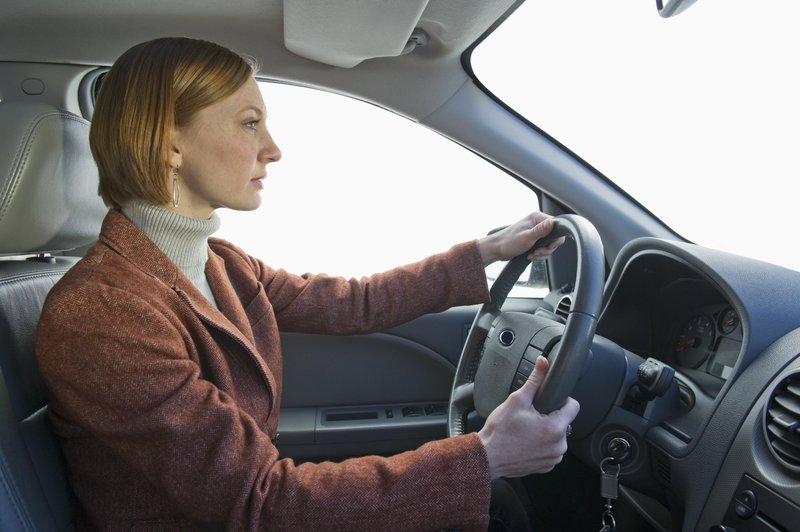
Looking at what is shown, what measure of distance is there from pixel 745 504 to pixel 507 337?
0.51 metres

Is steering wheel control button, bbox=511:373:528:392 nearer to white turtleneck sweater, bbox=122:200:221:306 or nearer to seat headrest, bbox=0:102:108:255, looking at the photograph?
white turtleneck sweater, bbox=122:200:221:306

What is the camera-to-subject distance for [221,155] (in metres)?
1.08

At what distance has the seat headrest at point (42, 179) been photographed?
109 cm

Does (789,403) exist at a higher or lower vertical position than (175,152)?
lower

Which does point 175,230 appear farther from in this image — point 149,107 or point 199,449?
point 199,449

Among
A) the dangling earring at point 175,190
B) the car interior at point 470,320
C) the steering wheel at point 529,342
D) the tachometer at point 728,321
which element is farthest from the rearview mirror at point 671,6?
the dangling earring at point 175,190

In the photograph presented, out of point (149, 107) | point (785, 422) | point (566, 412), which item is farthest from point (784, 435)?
point (149, 107)

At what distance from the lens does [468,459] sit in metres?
0.90

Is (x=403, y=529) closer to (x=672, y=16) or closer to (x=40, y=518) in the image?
(x=40, y=518)

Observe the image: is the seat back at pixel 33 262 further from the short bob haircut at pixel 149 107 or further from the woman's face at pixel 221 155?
the woman's face at pixel 221 155

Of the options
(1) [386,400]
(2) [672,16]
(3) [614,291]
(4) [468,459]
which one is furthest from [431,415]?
(2) [672,16]

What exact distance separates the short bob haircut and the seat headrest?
15 centimetres

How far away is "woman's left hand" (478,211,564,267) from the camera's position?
4.12ft

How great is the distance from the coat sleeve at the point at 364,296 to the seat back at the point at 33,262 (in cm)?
45
